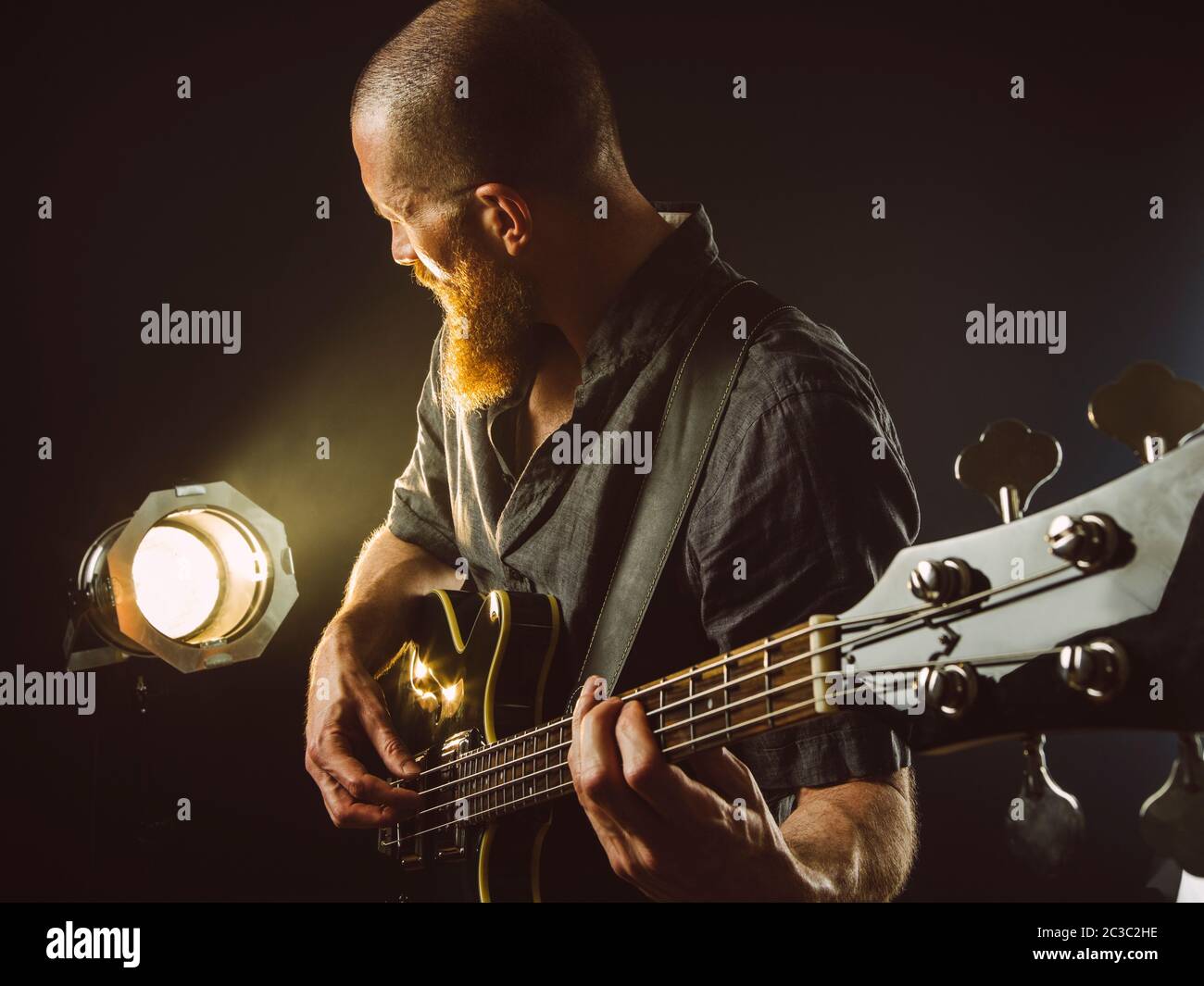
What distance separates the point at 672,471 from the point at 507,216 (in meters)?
0.46

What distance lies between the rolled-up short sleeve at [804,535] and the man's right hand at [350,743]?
46cm

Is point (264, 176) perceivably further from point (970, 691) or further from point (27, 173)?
point (970, 691)

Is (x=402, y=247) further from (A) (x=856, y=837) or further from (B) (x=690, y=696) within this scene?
(A) (x=856, y=837)

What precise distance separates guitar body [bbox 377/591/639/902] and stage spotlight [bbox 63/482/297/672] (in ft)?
1.23

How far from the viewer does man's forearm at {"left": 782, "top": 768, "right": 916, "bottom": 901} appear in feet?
2.87

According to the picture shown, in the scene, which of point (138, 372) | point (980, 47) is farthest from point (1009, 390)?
point (138, 372)

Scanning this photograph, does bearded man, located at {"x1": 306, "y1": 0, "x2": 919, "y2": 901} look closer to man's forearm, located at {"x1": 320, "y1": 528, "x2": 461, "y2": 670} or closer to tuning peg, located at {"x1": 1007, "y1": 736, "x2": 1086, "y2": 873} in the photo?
man's forearm, located at {"x1": 320, "y1": 528, "x2": 461, "y2": 670}

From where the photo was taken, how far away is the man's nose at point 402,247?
4.47 feet

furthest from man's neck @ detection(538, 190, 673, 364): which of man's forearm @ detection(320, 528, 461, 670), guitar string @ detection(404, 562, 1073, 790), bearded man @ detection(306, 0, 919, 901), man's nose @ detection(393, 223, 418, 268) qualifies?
guitar string @ detection(404, 562, 1073, 790)

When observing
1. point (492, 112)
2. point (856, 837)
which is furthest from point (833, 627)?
point (492, 112)

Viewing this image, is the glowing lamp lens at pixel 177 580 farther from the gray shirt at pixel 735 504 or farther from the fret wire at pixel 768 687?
the fret wire at pixel 768 687

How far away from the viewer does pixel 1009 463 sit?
650 millimetres

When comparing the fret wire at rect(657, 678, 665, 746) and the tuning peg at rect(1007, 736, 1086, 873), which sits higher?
the fret wire at rect(657, 678, 665, 746)

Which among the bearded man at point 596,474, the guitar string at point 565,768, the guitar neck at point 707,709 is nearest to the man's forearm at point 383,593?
the bearded man at point 596,474
